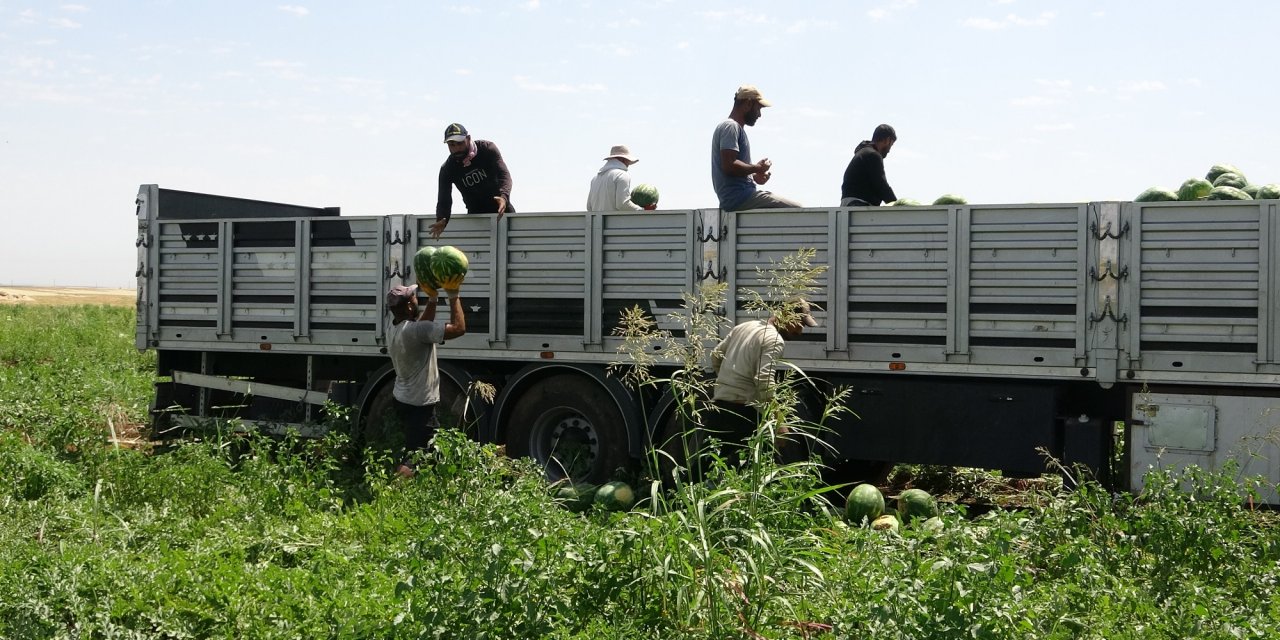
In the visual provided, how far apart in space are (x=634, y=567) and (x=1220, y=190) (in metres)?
5.95

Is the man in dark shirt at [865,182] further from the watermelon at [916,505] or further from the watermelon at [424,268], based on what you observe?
the watermelon at [424,268]

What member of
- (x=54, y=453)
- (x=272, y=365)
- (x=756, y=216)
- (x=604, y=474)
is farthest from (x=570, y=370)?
(x=54, y=453)

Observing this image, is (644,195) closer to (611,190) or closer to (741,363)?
(611,190)

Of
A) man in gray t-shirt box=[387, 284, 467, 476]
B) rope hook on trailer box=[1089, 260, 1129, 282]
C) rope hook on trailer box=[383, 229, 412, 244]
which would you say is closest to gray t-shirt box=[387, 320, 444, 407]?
man in gray t-shirt box=[387, 284, 467, 476]

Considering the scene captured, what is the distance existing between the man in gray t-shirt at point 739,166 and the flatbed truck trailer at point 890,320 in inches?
16.5

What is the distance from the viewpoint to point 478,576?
5551 millimetres

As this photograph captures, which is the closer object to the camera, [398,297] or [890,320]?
[890,320]

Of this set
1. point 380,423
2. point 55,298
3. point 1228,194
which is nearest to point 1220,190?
point 1228,194

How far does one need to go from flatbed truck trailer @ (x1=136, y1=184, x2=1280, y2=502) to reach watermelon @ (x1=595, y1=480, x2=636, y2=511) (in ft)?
A: 2.04

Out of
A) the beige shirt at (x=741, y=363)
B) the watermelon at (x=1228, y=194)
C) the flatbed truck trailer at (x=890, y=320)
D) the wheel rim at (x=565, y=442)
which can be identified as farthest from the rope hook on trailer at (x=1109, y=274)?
the wheel rim at (x=565, y=442)

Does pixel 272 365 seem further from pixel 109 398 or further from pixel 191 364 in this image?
pixel 109 398

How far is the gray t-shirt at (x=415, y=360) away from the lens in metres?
9.95

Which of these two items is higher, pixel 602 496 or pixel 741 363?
pixel 741 363

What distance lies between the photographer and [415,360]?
1008 centimetres
